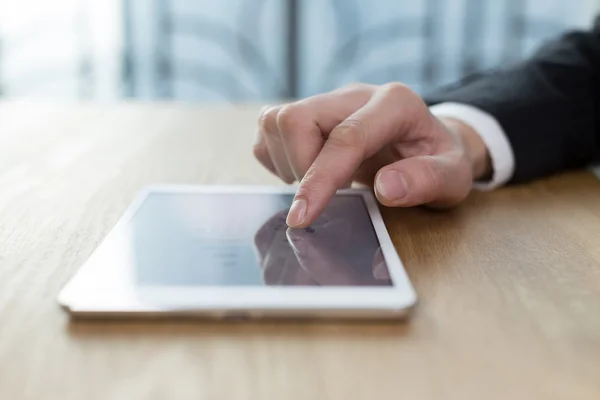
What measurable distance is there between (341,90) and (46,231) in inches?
9.9

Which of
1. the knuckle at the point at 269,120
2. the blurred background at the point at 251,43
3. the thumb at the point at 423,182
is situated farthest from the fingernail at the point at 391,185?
the blurred background at the point at 251,43

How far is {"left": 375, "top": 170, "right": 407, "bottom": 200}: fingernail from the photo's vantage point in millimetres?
446

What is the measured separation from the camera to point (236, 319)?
1.02 feet

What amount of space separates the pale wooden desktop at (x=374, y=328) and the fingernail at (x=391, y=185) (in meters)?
0.03

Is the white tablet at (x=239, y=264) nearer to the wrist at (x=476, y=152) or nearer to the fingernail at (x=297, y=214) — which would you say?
Answer: the fingernail at (x=297, y=214)

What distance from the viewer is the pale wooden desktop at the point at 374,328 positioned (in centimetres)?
27

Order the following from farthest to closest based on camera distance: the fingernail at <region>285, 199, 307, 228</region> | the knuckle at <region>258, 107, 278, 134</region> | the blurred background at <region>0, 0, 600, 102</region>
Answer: the blurred background at <region>0, 0, 600, 102</region>, the knuckle at <region>258, 107, 278, 134</region>, the fingernail at <region>285, 199, 307, 228</region>

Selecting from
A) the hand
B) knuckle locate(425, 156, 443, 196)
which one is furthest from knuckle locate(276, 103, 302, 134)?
knuckle locate(425, 156, 443, 196)

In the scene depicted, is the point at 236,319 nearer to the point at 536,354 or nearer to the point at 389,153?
the point at 536,354

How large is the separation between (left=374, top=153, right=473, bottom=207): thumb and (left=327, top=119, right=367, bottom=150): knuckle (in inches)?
1.0

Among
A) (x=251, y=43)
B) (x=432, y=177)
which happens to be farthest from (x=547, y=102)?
(x=251, y=43)

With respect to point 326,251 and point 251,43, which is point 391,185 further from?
point 251,43

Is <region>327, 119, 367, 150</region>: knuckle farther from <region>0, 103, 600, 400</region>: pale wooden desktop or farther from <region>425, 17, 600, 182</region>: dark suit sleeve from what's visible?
<region>425, 17, 600, 182</region>: dark suit sleeve

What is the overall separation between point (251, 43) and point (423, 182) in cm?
180
